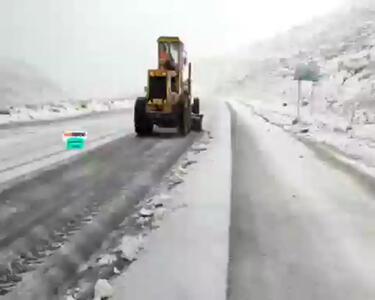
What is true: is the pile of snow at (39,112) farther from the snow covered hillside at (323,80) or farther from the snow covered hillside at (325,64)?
the snow covered hillside at (325,64)

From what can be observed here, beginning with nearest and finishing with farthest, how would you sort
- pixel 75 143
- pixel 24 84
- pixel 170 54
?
pixel 75 143 → pixel 170 54 → pixel 24 84

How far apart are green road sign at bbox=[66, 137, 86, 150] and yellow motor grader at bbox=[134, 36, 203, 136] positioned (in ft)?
11.6

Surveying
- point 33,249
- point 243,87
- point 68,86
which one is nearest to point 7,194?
point 33,249

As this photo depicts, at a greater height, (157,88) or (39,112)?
(157,88)

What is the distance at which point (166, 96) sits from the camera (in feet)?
56.5

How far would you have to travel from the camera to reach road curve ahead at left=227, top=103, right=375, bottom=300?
4227 mm

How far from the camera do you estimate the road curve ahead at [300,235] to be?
13.9 ft

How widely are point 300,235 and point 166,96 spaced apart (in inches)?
477

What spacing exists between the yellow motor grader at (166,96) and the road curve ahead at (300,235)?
7382 millimetres

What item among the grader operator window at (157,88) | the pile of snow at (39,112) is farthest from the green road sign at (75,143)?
the pile of snow at (39,112)

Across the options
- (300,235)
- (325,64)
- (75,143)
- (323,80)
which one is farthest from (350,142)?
(325,64)

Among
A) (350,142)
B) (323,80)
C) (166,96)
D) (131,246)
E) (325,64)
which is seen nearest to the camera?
(131,246)

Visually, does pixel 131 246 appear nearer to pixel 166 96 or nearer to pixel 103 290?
pixel 103 290

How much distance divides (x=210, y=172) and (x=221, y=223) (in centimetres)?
343
